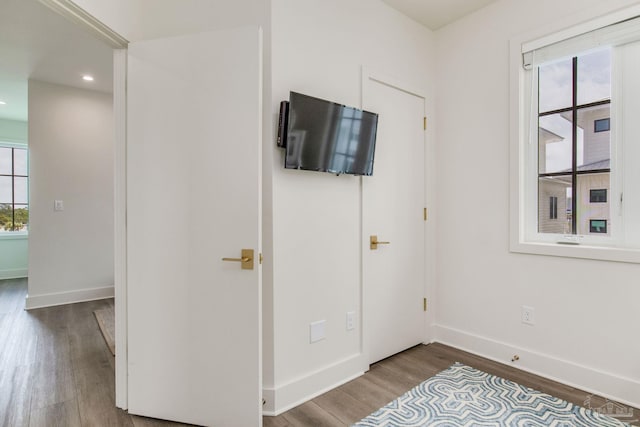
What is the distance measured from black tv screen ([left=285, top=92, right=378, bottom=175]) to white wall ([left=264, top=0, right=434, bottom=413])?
0.30ft

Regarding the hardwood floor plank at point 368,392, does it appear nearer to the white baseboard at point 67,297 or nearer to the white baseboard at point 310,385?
the white baseboard at point 310,385

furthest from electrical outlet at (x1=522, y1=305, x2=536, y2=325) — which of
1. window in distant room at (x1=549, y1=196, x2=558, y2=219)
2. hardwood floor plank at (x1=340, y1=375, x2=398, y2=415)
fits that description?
hardwood floor plank at (x1=340, y1=375, x2=398, y2=415)

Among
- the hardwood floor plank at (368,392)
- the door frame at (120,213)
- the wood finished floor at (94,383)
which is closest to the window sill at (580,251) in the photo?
the wood finished floor at (94,383)

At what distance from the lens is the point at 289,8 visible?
1900 millimetres

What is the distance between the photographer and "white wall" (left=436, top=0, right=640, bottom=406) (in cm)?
198

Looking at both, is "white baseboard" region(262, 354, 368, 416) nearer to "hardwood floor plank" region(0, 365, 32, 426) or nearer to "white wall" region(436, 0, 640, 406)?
"white wall" region(436, 0, 640, 406)

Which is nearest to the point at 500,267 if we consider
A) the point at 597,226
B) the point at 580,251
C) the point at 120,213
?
the point at 580,251

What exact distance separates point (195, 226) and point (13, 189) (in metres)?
6.10

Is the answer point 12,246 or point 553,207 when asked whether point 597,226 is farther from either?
point 12,246

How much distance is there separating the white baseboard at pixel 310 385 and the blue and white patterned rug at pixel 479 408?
14.5 inches

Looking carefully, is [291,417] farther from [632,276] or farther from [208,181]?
[632,276]

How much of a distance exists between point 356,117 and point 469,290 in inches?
67.8

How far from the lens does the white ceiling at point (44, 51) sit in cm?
250

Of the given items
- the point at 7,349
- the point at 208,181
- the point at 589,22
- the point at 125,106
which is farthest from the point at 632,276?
the point at 7,349
